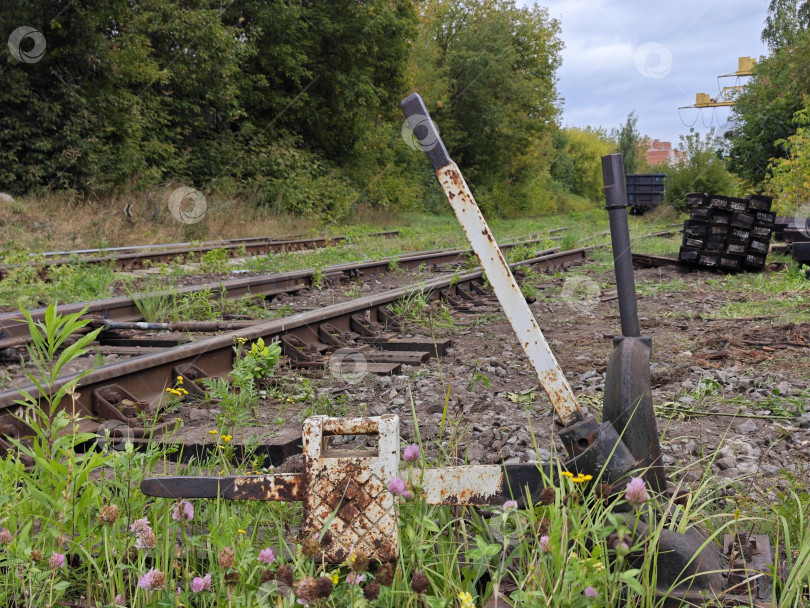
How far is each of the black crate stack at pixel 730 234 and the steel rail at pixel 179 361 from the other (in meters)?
6.52

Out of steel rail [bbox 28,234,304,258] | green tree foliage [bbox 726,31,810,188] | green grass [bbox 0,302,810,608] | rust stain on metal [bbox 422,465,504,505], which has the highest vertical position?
green tree foliage [bbox 726,31,810,188]

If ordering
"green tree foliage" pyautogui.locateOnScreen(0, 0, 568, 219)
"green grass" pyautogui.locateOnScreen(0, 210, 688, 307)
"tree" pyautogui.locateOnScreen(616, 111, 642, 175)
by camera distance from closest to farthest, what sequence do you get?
"green grass" pyautogui.locateOnScreen(0, 210, 688, 307)
"green tree foliage" pyautogui.locateOnScreen(0, 0, 568, 219)
"tree" pyautogui.locateOnScreen(616, 111, 642, 175)

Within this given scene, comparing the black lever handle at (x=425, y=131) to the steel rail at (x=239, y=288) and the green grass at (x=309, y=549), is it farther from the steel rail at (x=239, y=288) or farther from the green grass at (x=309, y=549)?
the steel rail at (x=239, y=288)

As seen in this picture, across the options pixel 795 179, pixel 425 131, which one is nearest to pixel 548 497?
pixel 425 131

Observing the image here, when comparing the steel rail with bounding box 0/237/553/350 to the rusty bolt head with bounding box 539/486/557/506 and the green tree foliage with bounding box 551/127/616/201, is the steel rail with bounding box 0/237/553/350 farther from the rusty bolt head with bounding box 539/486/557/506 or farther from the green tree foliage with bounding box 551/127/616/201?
the green tree foliage with bounding box 551/127/616/201

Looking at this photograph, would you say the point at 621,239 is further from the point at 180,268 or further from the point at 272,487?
the point at 180,268

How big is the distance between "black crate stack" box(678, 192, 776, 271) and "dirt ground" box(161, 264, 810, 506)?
4.96 meters

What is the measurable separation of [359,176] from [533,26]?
24.6 meters

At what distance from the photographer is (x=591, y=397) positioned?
366cm

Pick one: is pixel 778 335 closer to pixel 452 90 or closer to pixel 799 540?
pixel 799 540

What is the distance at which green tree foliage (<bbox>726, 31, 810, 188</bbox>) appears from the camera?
91.6 feet

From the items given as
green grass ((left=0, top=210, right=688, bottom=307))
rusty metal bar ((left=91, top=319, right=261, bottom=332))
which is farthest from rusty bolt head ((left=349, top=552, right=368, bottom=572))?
rusty metal bar ((left=91, top=319, right=261, bottom=332))

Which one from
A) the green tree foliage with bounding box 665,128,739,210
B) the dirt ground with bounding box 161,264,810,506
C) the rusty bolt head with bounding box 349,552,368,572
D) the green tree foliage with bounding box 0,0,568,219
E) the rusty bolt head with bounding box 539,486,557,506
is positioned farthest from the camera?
the green tree foliage with bounding box 665,128,739,210

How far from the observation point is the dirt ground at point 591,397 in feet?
9.14
